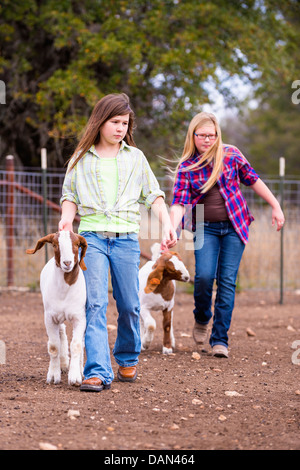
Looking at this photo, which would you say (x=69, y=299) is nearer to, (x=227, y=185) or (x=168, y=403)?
(x=168, y=403)

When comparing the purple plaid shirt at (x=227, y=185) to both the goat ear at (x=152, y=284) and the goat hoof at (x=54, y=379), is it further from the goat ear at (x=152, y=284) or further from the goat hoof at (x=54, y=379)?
the goat hoof at (x=54, y=379)

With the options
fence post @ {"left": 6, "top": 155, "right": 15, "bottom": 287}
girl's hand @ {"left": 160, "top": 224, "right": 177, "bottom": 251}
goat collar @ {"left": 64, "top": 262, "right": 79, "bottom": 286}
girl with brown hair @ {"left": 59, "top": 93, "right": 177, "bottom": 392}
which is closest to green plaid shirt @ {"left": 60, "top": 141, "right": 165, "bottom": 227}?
girl with brown hair @ {"left": 59, "top": 93, "right": 177, "bottom": 392}

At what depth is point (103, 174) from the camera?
4.56m

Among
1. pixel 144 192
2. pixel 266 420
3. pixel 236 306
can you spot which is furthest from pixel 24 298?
pixel 266 420

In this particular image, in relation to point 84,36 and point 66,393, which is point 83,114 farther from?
point 66,393

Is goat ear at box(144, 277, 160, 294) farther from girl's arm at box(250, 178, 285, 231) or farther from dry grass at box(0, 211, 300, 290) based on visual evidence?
dry grass at box(0, 211, 300, 290)

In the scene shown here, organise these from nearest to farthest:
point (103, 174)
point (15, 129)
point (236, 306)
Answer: point (103, 174), point (236, 306), point (15, 129)

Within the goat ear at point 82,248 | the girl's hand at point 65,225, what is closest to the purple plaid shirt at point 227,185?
the girl's hand at point 65,225

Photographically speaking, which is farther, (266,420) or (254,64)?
(254,64)

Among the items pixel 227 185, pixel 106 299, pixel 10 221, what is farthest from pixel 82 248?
pixel 10 221

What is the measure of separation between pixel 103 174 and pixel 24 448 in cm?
207

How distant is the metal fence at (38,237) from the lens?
10492 mm

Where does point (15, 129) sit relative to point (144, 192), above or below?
above
